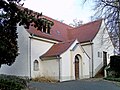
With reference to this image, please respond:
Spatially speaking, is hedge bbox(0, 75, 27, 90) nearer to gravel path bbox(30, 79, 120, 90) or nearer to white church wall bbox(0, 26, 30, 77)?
gravel path bbox(30, 79, 120, 90)

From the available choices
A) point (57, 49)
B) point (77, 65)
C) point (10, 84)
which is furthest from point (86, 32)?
point (10, 84)

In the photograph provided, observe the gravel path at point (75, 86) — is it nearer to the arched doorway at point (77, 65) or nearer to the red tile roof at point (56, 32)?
the arched doorway at point (77, 65)

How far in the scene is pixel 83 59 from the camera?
32875mm

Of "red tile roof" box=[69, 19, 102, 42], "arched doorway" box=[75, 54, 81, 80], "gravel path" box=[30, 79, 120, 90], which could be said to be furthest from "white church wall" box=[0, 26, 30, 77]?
"red tile roof" box=[69, 19, 102, 42]

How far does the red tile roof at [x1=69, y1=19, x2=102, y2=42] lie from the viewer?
36294mm

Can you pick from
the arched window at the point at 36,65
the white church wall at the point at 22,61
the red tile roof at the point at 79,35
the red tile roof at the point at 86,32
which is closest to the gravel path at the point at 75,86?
the white church wall at the point at 22,61

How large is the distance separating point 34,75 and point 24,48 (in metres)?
3.41

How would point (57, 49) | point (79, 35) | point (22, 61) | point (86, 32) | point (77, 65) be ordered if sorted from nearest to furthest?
point (22, 61)
point (57, 49)
point (77, 65)
point (86, 32)
point (79, 35)

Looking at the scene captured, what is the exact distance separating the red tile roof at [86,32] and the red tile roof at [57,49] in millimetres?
4500

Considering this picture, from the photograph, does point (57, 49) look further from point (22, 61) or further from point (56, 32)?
Result: point (56, 32)

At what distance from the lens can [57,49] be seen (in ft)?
104

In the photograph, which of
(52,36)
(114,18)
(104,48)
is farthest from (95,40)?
(114,18)

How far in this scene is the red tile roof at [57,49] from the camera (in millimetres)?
30508

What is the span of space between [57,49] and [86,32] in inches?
318
